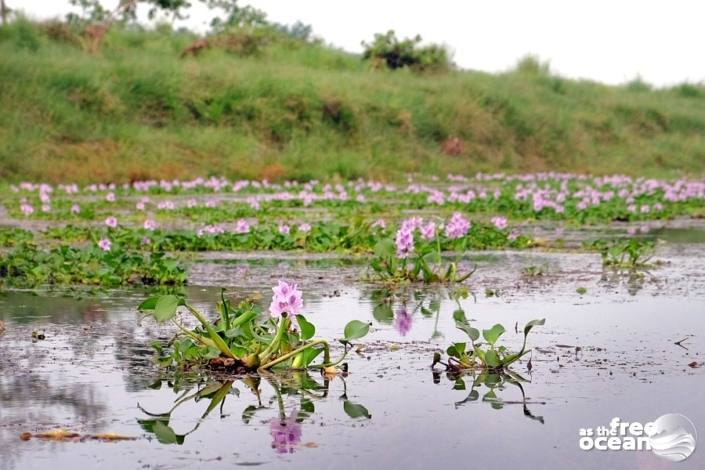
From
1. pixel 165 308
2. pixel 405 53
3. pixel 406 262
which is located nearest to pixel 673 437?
pixel 165 308

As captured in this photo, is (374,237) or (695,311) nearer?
(695,311)

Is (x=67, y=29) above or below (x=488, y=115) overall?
above

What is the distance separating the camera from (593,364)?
5559 mm

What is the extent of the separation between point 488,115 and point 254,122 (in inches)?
302

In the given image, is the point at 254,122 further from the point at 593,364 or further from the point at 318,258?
the point at 593,364

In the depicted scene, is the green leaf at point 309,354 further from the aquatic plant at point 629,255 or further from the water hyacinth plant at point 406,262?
the aquatic plant at point 629,255

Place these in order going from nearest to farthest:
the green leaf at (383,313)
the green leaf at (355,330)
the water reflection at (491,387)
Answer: the water reflection at (491,387) → the green leaf at (355,330) → the green leaf at (383,313)

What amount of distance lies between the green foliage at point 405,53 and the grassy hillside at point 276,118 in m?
1.52

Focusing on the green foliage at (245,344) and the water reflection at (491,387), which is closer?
the water reflection at (491,387)

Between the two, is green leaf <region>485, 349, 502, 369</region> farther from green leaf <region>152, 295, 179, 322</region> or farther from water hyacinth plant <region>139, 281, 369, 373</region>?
green leaf <region>152, 295, 179, 322</region>

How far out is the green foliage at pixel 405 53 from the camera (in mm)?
39094

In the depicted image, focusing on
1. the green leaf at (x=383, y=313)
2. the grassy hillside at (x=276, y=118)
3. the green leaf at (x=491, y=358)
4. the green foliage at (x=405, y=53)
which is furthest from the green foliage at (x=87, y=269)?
the green foliage at (x=405, y=53)

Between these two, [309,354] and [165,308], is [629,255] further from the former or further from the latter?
[165,308]

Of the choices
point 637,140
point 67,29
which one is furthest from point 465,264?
point 637,140
